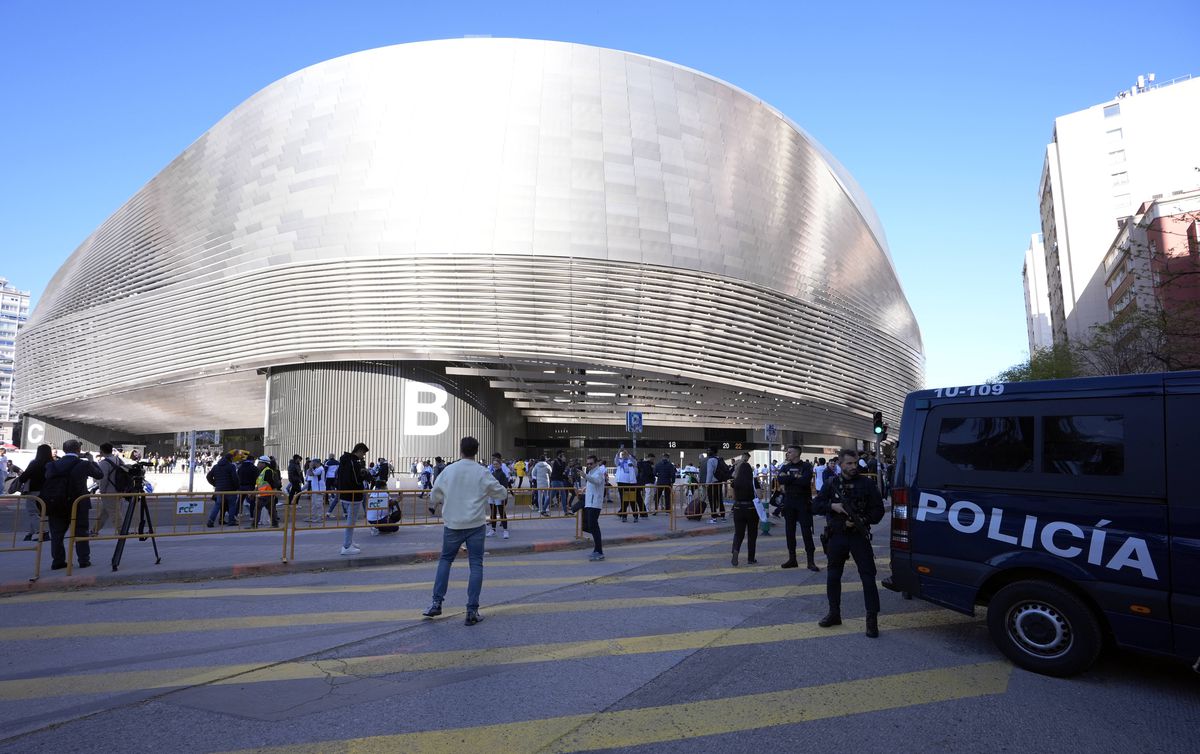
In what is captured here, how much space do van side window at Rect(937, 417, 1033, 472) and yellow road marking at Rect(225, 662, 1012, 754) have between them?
5.26 feet

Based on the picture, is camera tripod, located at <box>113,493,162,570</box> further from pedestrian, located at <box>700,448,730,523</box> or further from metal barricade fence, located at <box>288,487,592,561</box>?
pedestrian, located at <box>700,448,730,523</box>

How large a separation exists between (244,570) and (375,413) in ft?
76.4

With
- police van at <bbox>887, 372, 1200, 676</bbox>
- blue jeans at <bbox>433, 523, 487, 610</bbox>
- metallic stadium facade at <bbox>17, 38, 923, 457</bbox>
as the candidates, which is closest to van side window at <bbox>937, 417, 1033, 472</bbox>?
police van at <bbox>887, 372, 1200, 676</bbox>

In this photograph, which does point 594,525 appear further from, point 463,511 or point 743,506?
point 463,511

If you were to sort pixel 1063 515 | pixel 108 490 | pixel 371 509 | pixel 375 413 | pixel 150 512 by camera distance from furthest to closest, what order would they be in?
1. pixel 375 413
2. pixel 371 509
3. pixel 108 490
4. pixel 150 512
5. pixel 1063 515

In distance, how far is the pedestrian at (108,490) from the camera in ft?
33.2

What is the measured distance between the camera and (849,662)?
5.29 meters

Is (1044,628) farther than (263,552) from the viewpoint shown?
No

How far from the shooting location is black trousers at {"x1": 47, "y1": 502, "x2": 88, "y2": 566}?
9289 millimetres

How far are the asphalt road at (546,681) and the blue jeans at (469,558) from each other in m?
0.28

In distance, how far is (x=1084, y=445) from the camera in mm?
5188

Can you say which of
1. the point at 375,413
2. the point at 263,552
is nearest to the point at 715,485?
the point at 263,552

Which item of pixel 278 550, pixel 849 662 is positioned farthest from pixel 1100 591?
pixel 278 550

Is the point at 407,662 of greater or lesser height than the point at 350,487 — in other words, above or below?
below
